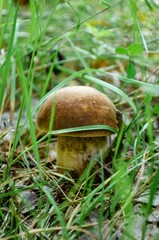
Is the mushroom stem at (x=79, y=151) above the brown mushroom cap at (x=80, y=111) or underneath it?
underneath

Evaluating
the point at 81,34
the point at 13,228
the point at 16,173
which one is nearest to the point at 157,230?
the point at 13,228

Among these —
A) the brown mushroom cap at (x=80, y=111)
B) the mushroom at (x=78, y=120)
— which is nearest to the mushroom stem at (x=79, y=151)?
the mushroom at (x=78, y=120)

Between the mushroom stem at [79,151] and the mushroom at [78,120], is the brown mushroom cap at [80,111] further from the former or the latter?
the mushroom stem at [79,151]

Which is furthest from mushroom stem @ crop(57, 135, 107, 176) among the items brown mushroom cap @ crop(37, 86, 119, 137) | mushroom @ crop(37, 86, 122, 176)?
brown mushroom cap @ crop(37, 86, 119, 137)

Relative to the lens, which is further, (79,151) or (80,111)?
(79,151)

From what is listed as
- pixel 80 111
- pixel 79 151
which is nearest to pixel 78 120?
pixel 80 111

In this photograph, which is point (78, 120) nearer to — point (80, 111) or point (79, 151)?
point (80, 111)

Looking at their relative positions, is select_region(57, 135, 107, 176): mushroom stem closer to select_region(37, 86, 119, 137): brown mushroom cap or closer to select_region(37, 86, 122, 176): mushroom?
select_region(37, 86, 122, 176): mushroom
